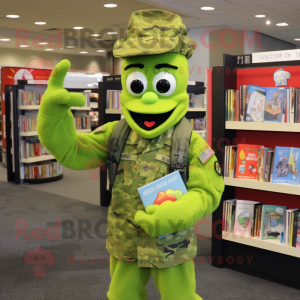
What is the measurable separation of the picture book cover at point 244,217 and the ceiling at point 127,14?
5.25 metres

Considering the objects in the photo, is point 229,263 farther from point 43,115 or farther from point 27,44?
point 27,44

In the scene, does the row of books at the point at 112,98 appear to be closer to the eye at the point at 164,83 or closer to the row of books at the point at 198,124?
the row of books at the point at 198,124

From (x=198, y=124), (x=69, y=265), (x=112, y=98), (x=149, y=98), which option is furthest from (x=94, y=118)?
(x=149, y=98)

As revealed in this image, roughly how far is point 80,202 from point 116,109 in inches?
58.4

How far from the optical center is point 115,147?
183 cm

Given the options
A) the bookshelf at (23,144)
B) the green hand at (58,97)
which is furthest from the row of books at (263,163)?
the bookshelf at (23,144)

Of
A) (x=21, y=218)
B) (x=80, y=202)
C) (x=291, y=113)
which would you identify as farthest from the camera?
(x=80, y=202)

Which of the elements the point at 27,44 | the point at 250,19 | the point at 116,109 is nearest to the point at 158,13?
the point at 116,109

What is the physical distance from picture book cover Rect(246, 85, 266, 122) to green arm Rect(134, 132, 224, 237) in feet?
3.99

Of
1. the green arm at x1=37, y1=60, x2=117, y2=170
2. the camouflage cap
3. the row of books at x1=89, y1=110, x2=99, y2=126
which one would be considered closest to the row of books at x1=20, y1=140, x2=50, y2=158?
the green arm at x1=37, y1=60, x2=117, y2=170

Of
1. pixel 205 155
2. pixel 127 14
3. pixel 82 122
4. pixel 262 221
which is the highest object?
pixel 127 14

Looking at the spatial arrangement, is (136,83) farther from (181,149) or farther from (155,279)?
(155,279)

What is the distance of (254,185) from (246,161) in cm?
19

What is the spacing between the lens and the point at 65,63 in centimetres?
160
